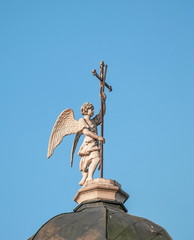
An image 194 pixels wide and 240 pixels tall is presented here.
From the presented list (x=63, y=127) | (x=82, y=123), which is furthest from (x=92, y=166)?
(x=63, y=127)

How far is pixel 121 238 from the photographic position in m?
22.4

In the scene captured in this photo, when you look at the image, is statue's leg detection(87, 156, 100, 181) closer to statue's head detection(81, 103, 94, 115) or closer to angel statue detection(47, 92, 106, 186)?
angel statue detection(47, 92, 106, 186)

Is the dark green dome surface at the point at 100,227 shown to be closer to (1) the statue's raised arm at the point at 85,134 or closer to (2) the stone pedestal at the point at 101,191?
(2) the stone pedestal at the point at 101,191

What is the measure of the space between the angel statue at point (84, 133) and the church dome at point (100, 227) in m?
1.79

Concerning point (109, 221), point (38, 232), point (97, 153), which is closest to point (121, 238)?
point (109, 221)

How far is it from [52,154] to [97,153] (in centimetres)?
133

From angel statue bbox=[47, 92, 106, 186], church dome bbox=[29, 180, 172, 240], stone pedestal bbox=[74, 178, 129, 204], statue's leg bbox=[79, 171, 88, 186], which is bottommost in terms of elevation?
church dome bbox=[29, 180, 172, 240]

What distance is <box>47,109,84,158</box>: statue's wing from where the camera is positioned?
2578cm

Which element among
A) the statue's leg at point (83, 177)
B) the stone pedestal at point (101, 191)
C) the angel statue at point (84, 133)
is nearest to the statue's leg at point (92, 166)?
the angel statue at point (84, 133)

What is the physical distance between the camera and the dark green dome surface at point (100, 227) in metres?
22.4

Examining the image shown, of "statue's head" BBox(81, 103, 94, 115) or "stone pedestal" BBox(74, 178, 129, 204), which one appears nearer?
"stone pedestal" BBox(74, 178, 129, 204)

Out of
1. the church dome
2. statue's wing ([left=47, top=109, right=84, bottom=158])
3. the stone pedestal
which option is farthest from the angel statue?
the church dome

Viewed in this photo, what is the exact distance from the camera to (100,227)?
22.5 metres

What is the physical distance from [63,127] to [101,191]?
254 cm
